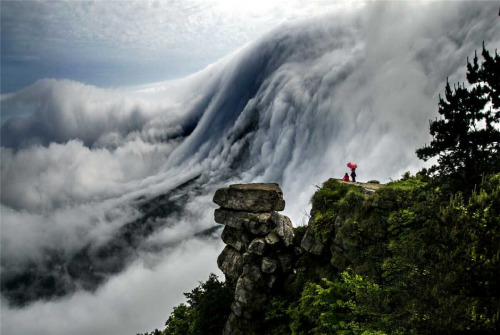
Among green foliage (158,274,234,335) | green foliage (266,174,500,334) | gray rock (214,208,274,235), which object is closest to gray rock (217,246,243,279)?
green foliage (158,274,234,335)

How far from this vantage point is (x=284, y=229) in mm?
23312

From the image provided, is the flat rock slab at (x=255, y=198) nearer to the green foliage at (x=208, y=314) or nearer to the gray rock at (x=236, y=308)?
the green foliage at (x=208, y=314)

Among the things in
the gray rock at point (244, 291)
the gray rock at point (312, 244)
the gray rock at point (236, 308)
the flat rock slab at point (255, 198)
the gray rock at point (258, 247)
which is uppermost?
the flat rock slab at point (255, 198)

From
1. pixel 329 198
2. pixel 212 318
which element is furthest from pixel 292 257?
pixel 212 318

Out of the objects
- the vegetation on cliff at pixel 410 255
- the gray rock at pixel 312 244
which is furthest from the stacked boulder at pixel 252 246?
the gray rock at pixel 312 244

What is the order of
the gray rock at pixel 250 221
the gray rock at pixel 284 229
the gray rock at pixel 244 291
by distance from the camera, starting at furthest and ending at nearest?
the gray rock at pixel 250 221
the gray rock at pixel 284 229
the gray rock at pixel 244 291

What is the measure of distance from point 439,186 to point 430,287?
640cm

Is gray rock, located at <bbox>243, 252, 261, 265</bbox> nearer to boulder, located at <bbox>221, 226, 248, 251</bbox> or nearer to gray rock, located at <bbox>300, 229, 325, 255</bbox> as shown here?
boulder, located at <bbox>221, 226, 248, 251</bbox>

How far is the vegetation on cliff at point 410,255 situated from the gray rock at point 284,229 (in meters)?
0.92

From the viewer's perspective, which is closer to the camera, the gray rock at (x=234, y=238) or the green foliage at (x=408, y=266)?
the green foliage at (x=408, y=266)

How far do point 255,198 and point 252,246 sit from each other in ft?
18.2

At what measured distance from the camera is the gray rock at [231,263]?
86.1ft

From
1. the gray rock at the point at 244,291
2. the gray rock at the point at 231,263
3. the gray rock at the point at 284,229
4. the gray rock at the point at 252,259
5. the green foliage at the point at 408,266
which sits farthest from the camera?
the gray rock at the point at 231,263

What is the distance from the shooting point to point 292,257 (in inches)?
894
